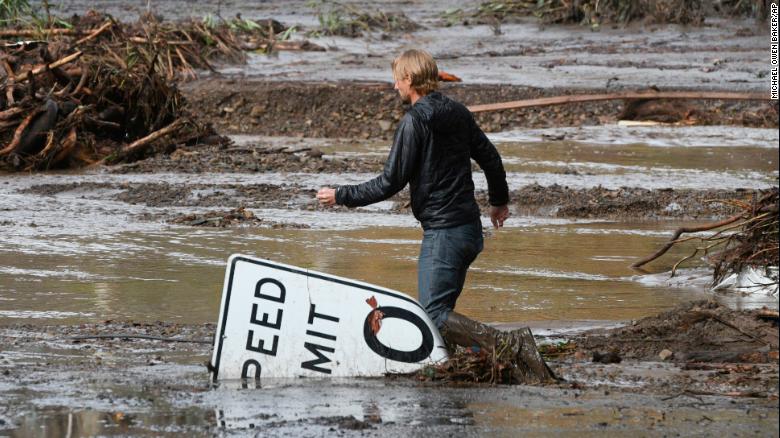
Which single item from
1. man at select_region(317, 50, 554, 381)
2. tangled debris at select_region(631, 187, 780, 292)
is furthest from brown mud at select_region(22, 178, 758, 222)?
man at select_region(317, 50, 554, 381)

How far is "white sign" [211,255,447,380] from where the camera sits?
6230 millimetres

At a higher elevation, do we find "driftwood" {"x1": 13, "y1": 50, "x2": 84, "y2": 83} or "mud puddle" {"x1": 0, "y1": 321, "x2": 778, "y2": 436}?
"driftwood" {"x1": 13, "y1": 50, "x2": 84, "y2": 83}

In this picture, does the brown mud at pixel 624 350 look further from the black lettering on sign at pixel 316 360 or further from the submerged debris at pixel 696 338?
the black lettering on sign at pixel 316 360


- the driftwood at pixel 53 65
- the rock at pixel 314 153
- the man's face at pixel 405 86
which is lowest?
the rock at pixel 314 153

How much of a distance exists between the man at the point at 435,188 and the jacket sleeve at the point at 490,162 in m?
0.03

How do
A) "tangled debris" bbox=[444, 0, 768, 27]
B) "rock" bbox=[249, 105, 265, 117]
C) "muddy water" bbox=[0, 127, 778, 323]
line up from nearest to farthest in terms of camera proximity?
1. "muddy water" bbox=[0, 127, 778, 323]
2. "rock" bbox=[249, 105, 265, 117]
3. "tangled debris" bbox=[444, 0, 768, 27]

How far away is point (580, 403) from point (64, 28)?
15.3 meters

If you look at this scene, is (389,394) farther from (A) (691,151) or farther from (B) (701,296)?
(A) (691,151)

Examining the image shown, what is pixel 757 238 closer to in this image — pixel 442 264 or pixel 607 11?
pixel 442 264

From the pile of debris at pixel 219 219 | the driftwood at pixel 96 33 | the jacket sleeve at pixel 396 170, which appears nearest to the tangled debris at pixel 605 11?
the driftwood at pixel 96 33

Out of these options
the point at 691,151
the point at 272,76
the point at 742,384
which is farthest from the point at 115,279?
the point at 272,76

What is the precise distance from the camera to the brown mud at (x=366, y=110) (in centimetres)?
1897

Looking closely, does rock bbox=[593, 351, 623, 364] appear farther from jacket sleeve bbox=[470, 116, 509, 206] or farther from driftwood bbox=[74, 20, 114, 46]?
driftwood bbox=[74, 20, 114, 46]

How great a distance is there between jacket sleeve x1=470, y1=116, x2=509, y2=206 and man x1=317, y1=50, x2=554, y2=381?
3 centimetres
